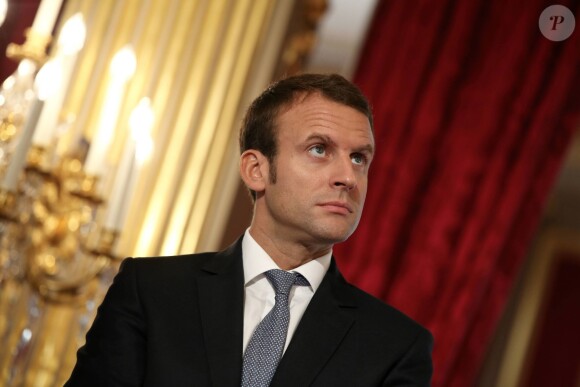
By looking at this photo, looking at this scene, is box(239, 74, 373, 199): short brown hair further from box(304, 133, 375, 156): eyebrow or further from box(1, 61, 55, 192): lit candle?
box(1, 61, 55, 192): lit candle

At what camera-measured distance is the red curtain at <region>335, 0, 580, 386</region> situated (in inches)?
144

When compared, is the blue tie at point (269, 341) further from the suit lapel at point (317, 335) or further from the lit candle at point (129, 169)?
the lit candle at point (129, 169)

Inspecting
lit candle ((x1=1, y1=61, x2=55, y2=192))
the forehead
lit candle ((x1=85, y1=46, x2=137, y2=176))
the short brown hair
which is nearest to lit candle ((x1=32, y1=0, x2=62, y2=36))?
lit candle ((x1=1, y1=61, x2=55, y2=192))

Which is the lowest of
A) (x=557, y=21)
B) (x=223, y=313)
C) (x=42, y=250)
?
(x=42, y=250)

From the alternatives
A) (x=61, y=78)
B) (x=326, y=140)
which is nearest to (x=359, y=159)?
(x=326, y=140)

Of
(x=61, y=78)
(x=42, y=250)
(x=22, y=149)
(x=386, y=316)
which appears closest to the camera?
(x=386, y=316)

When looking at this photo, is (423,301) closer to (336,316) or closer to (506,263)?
(506,263)

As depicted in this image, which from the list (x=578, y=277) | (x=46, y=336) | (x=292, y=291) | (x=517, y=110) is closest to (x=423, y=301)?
(x=517, y=110)

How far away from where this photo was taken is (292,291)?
5.86 ft

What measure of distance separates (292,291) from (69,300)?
1208 mm

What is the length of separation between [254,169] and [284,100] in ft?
0.47

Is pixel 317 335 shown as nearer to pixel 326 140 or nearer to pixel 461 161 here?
pixel 326 140

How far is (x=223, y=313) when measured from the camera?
1.71m

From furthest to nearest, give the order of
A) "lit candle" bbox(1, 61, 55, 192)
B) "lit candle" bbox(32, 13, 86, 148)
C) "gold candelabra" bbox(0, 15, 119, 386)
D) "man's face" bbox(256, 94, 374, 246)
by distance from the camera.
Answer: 1. "lit candle" bbox(32, 13, 86, 148)
2. "gold candelabra" bbox(0, 15, 119, 386)
3. "lit candle" bbox(1, 61, 55, 192)
4. "man's face" bbox(256, 94, 374, 246)
